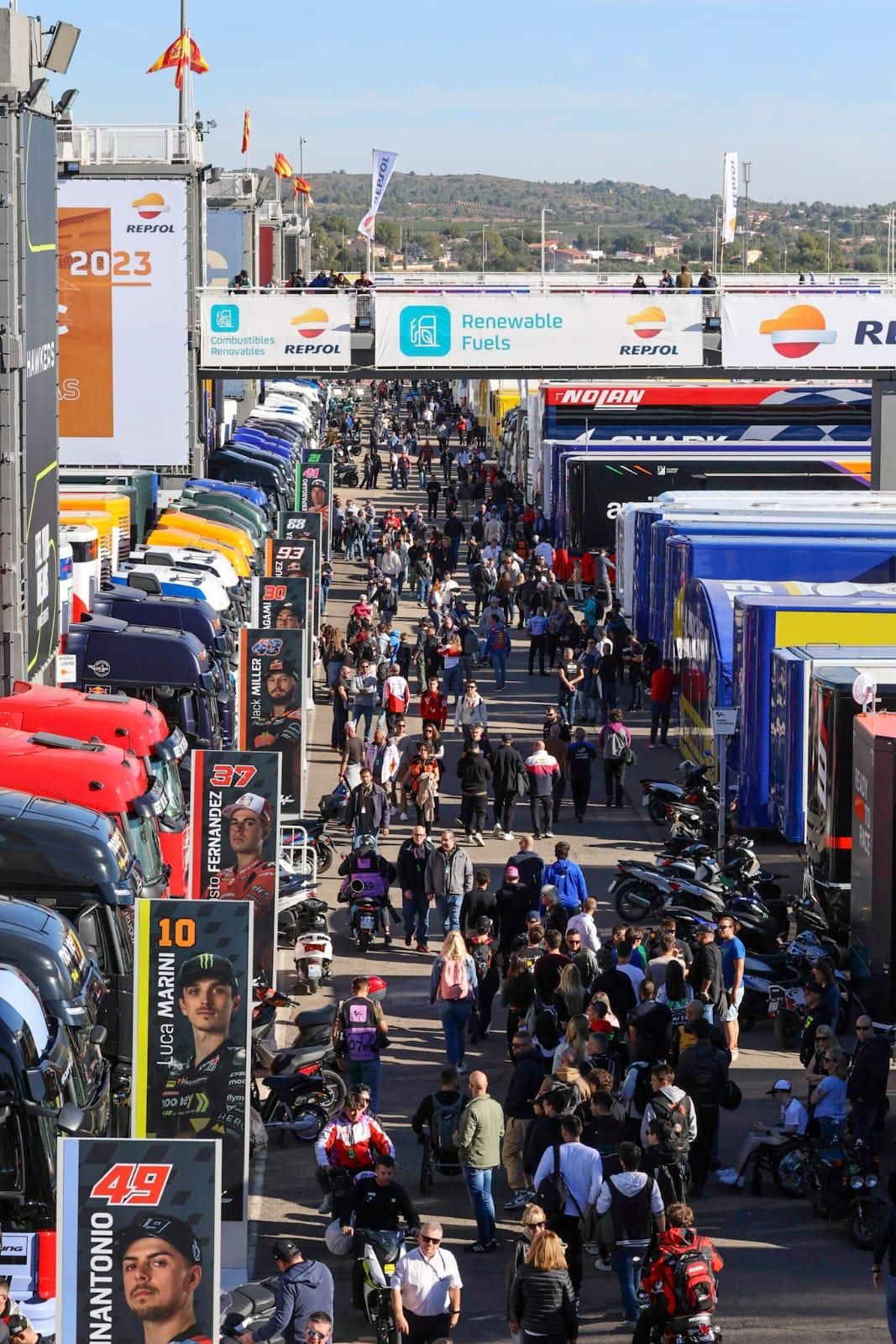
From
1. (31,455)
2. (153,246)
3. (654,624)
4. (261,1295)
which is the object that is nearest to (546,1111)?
(261,1295)

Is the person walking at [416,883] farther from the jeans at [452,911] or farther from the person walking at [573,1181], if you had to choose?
the person walking at [573,1181]

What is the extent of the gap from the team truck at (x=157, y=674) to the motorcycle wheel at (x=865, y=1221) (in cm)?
1030

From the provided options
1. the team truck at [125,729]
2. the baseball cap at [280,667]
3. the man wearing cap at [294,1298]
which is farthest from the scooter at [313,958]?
the man wearing cap at [294,1298]

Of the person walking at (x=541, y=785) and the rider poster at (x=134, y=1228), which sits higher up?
the rider poster at (x=134, y=1228)

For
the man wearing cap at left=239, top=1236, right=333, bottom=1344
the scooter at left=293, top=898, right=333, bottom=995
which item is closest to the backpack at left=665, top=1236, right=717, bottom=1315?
the man wearing cap at left=239, top=1236, right=333, bottom=1344

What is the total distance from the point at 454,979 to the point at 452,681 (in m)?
15.7

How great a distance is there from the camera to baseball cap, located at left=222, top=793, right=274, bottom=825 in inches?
632

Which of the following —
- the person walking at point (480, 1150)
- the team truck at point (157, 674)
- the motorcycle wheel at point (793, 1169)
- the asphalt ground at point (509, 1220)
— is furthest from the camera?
the team truck at point (157, 674)

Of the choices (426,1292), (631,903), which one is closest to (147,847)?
(426,1292)

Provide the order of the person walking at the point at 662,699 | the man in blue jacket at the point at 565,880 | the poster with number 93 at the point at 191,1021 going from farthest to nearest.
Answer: the person walking at the point at 662,699, the man in blue jacket at the point at 565,880, the poster with number 93 at the point at 191,1021

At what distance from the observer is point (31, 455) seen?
1873cm

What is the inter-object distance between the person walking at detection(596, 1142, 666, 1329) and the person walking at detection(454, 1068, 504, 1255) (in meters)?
1.00

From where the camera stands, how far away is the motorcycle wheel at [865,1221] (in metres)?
12.3

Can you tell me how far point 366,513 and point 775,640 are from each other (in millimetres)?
28111
